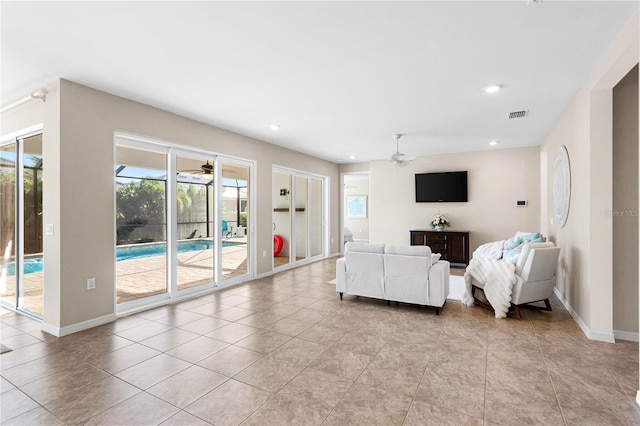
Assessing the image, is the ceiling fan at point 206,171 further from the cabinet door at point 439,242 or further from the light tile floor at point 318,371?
the cabinet door at point 439,242

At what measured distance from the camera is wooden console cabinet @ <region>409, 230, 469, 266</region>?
695cm

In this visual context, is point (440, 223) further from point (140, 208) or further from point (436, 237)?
point (140, 208)

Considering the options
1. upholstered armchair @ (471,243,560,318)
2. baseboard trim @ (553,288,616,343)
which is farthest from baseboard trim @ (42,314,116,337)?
baseboard trim @ (553,288,616,343)

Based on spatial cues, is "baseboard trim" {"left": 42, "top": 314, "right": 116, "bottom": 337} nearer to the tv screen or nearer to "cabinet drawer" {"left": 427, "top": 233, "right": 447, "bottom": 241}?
"cabinet drawer" {"left": 427, "top": 233, "right": 447, "bottom": 241}

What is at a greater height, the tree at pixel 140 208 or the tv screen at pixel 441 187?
the tv screen at pixel 441 187

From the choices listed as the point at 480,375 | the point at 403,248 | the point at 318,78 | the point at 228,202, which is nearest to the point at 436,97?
the point at 318,78

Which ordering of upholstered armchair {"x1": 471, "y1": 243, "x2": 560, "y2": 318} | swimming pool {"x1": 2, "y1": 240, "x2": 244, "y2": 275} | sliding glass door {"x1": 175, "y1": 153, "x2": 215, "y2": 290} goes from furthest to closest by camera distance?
sliding glass door {"x1": 175, "y1": 153, "x2": 215, "y2": 290}, swimming pool {"x1": 2, "y1": 240, "x2": 244, "y2": 275}, upholstered armchair {"x1": 471, "y1": 243, "x2": 560, "y2": 318}

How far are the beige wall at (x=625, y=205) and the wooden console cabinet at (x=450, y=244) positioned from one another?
3.86 m

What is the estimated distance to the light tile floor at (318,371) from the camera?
2004mm

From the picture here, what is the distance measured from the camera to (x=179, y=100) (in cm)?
391

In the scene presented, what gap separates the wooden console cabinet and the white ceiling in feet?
10.1

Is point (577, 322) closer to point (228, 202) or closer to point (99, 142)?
point (228, 202)

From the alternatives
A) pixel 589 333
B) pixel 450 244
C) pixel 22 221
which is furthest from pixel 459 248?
pixel 22 221

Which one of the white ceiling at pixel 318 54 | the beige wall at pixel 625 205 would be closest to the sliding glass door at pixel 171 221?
the white ceiling at pixel 318 54
